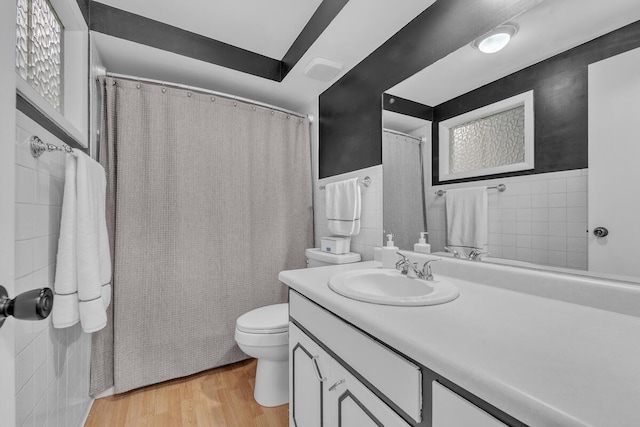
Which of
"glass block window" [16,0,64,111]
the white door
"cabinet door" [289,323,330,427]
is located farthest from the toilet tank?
"glass block window" [16,0,64,111]

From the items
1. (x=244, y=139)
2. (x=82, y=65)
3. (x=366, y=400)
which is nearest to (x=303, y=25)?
(x=244, y=139)

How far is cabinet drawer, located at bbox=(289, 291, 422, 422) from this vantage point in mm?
579

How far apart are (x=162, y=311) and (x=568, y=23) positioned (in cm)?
225

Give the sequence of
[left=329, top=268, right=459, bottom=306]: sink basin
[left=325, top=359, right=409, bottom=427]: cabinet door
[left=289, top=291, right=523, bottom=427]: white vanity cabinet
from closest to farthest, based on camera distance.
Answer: [left=289, top=291, right=523, bottom=427]: white vanity cabinet
[left=325, top=359, right=409, bottom=427]: cabinet door
[left=329, top=268, right=459, bottom=306]: sink basin

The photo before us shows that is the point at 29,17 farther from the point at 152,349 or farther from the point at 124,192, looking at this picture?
the point at 152,349

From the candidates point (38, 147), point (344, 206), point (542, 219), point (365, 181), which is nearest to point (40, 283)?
point (38, 147)

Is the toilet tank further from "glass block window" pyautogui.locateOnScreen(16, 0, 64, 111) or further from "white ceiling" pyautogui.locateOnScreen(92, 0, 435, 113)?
"glass block window" pyautogui.locateOnScreen(16, 0, 64, 111)

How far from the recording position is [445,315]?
692 mm

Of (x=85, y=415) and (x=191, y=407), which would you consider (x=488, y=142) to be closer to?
A: (x=191, y=407)

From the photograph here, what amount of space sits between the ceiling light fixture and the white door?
297mm

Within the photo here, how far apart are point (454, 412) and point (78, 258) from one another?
1.34m

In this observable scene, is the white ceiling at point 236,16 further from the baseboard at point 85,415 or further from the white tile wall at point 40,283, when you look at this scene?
the baseboard at point 85,415

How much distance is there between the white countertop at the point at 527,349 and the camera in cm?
37

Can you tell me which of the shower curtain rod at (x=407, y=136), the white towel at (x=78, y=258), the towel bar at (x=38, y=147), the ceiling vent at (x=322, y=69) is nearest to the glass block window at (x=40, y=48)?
the towel bar at (x=38, y=147)
